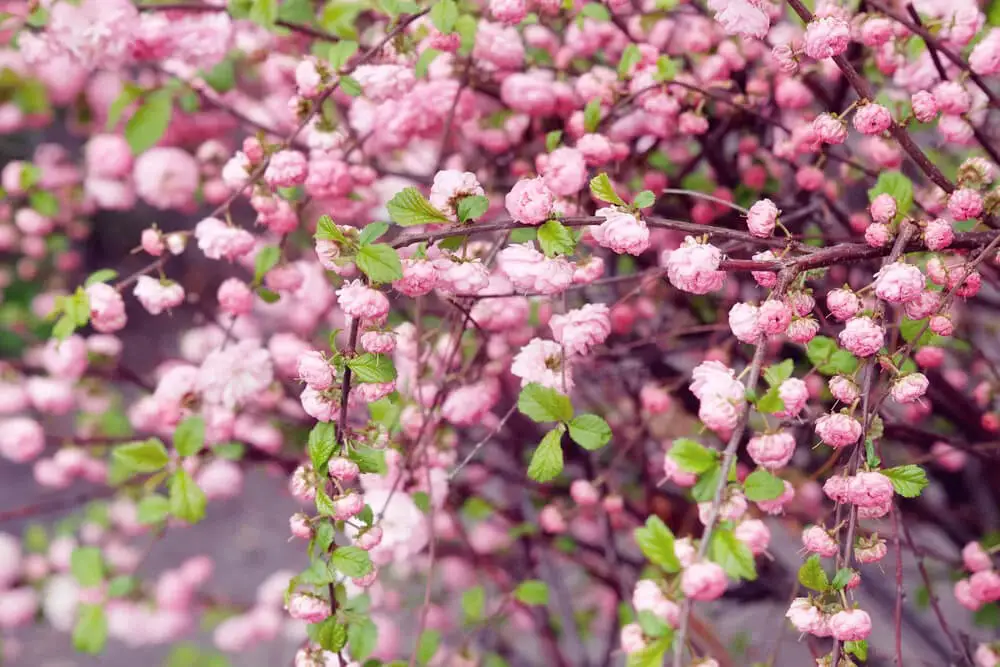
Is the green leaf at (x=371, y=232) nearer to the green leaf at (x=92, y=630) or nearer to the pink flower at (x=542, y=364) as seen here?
the pink flower at (x=542, y=364)

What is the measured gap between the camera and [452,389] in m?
0.71

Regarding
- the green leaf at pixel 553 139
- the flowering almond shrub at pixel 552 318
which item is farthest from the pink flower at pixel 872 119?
the green leaf at pixel 553 139

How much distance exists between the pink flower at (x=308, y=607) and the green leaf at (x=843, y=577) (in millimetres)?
315

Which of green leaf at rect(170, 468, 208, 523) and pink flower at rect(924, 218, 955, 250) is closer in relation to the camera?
pink flower at rect(924, 218, 955, 250)

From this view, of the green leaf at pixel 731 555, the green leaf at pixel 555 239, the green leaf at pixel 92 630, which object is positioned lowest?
the green leaf at pixel 92 630

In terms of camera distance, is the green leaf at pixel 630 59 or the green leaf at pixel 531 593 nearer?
the green leaf at pixel 630 59

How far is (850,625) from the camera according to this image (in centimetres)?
42

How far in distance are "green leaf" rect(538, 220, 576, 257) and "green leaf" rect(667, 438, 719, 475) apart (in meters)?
0.13

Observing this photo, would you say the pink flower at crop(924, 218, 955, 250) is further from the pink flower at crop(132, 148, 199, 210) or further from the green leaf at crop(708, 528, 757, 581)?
the pink flower at crop(132, 148, 199, 210)

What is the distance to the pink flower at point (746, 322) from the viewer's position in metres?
0.43

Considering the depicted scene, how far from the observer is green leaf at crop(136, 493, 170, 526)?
758 mm

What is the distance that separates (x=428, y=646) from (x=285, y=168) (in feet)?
1.73

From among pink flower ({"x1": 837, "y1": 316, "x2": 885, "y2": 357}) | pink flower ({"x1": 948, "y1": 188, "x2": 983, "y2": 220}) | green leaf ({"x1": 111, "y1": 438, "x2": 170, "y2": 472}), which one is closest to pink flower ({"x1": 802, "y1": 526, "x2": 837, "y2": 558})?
pink flower ({"x1": 837, "y1": 316, "x2": 885, "y2": 357})

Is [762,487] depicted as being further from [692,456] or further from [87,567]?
[87,567]
